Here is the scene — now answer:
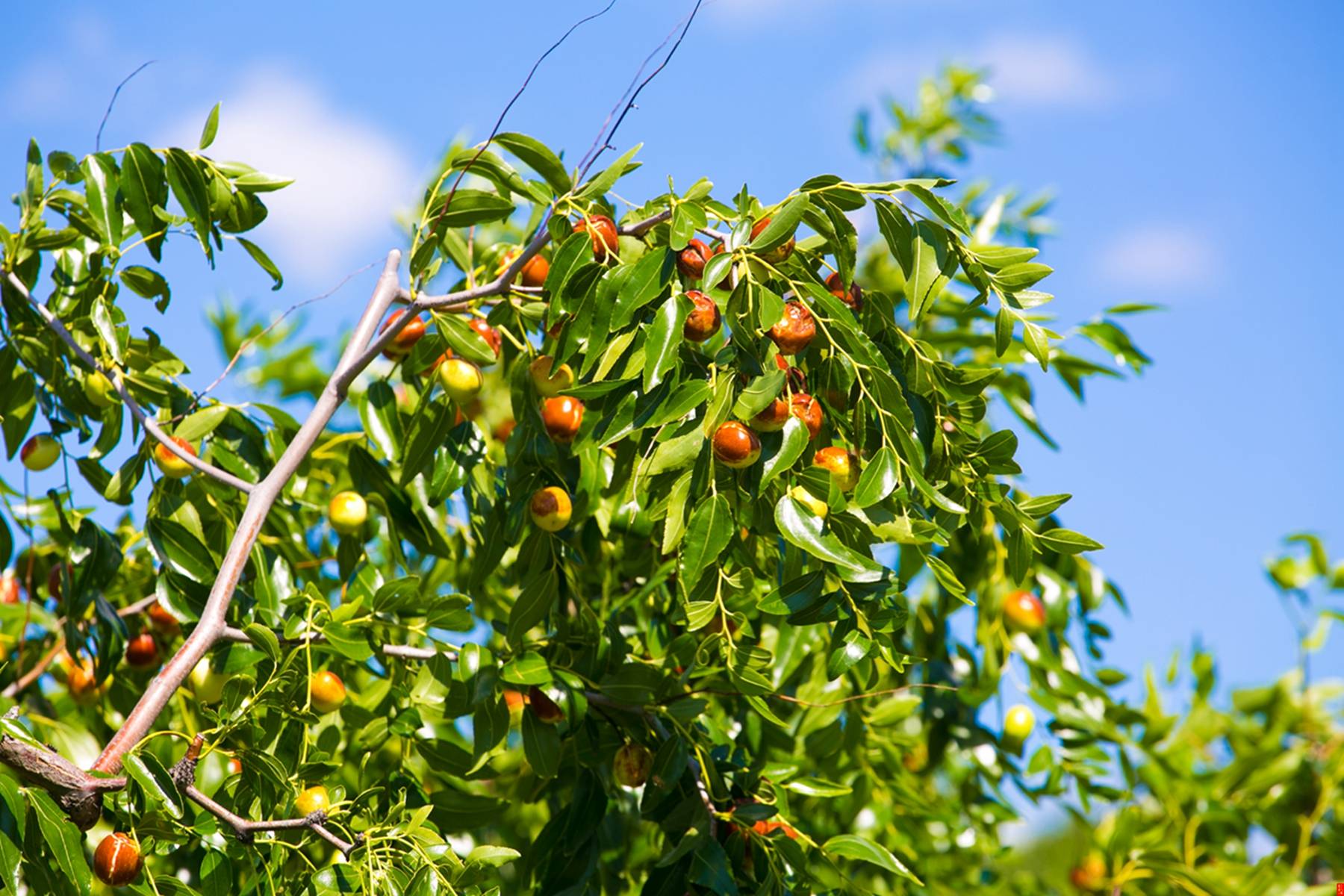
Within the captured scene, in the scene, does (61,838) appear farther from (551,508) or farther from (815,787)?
(815,787)

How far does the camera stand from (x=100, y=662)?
1763 millimetres

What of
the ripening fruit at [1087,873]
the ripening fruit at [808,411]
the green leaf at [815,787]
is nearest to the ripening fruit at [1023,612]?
the green leaf at [815,787]

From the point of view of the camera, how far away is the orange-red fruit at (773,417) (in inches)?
48.9

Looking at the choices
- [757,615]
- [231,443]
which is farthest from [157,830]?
[757,615]

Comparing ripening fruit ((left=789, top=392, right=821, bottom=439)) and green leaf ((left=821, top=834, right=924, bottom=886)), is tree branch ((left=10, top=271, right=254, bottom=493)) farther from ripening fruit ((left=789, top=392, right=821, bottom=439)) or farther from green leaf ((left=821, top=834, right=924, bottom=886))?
green leaf ((left=821, top=834, right=924, bottom=886))

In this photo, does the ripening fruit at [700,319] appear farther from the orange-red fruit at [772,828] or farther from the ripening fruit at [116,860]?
the ripening fruit at [116,860]

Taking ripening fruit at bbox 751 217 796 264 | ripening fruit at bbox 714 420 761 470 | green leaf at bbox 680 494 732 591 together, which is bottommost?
green leaf at bbox 680 494 732 591

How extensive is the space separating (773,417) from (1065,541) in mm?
418

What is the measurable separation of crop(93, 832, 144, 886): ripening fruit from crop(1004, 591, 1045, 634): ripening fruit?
1615mm

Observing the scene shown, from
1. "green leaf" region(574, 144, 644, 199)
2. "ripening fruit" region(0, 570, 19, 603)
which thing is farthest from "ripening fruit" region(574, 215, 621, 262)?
"ripening fruit" region(0, 570, 19, 603)

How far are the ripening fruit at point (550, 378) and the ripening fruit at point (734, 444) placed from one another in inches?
12.7

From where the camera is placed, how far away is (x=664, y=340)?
48.4 inches

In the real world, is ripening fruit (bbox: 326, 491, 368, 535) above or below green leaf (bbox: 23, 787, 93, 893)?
above

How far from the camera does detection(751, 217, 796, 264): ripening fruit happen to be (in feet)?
4.32
